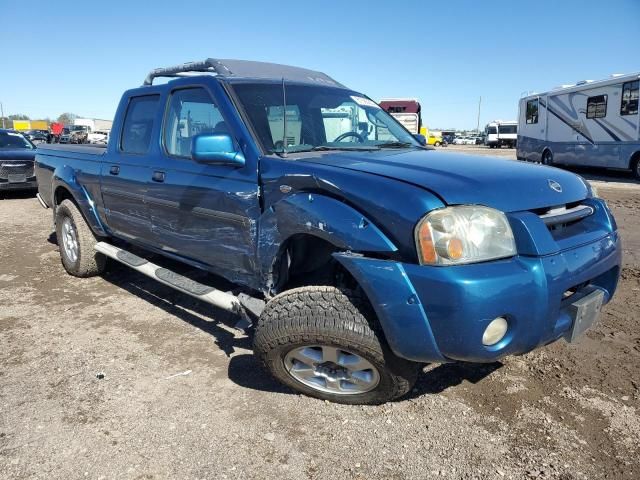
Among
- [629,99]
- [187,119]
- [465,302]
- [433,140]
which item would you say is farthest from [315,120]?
[629,99]

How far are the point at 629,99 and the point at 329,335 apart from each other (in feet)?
50.0

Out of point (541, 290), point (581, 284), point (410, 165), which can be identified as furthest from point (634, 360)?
point (410, 165)

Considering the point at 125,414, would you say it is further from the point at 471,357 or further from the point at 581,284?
the point at 581,284

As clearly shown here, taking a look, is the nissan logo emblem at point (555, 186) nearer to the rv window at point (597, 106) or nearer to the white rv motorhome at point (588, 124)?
the white rv motorhome at point (588, 124)

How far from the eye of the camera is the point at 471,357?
2.22 m

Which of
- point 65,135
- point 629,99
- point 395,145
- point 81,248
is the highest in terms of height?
point 629,99

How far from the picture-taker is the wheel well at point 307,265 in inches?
111

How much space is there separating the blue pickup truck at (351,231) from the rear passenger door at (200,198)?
0.04 ft

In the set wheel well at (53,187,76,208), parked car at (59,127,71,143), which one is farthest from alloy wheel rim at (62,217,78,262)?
parked car at (59,127,71,143)

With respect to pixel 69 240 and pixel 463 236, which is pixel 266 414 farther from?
pixel 69 240

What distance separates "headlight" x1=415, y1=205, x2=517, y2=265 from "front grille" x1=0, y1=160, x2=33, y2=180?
12.0 metres

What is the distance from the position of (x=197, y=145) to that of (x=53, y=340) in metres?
2.03

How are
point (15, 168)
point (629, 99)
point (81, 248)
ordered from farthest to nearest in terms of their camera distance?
point (629, 99)
point (15, 168)
point (81, 248)

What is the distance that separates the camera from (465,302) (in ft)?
6.84
